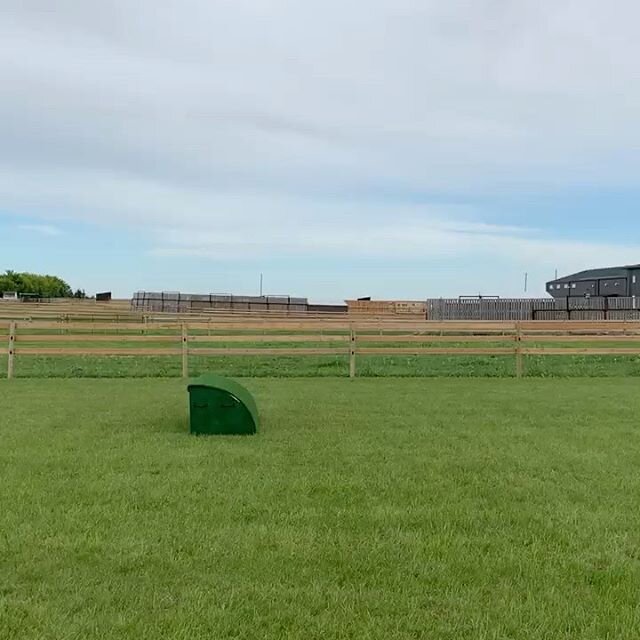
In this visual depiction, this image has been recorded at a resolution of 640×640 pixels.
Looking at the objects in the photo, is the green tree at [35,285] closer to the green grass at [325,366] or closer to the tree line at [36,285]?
the tree line at [36,285]

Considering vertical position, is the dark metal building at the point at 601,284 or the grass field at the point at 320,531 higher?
the dark metal building at the point at 601,284

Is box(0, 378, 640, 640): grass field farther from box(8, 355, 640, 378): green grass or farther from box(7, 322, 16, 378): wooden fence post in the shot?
box(8, 355, 640, 378): green grass

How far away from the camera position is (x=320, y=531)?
11.9 feet

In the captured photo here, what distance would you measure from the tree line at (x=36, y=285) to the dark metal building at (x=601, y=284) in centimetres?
5530

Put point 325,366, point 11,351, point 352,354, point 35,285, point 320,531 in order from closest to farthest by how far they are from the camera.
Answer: point 320,531
point 11,351
point 352,354
point 325,366
point 35,285

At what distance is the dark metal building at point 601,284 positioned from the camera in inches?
1650

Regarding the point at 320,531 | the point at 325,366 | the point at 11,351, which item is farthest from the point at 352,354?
the point at 320,531

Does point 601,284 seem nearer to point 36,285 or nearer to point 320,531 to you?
point 320,531

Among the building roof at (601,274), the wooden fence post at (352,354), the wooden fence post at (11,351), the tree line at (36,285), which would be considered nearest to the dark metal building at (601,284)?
the building roof at (601,274)

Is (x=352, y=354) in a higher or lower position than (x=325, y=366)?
higher

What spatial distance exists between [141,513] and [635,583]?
8.97 feet

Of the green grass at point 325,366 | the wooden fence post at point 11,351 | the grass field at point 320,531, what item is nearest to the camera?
the grass field at point 320,531

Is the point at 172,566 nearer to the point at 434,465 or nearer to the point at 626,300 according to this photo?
the point at 434,465

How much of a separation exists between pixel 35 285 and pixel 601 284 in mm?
67225
